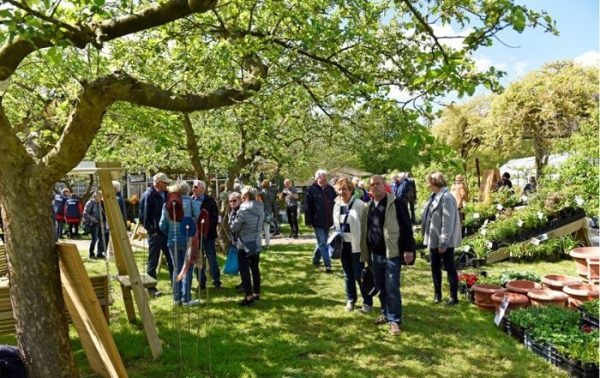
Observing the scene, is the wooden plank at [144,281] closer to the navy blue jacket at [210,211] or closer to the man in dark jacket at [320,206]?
the navy blue jacket at [210,211]

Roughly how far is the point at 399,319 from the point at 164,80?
205 inches

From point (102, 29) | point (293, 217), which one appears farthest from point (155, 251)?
point (293, 217)

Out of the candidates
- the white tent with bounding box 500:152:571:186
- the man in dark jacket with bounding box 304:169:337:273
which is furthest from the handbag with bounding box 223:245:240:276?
the white tent with bounding box 500:152:571:186

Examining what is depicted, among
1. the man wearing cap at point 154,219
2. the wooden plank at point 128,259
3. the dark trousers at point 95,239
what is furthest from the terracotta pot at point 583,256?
the dark trousers at point 95,239

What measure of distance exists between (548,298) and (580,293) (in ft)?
1.38

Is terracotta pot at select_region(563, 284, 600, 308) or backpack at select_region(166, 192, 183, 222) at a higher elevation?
backpack at select_region(166, 192, 183, 222)

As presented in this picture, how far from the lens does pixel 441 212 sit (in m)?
6.88

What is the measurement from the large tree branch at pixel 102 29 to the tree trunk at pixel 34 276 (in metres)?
0.97

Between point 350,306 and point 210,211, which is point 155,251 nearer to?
point 210,211

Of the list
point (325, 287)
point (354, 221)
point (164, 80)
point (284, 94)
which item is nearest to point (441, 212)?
point (354, 221)

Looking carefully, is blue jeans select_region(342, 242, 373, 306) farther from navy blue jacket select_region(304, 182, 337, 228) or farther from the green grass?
navy blue jacket select_region(304, 182, 337, 228)

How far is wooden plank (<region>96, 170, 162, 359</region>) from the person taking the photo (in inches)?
204

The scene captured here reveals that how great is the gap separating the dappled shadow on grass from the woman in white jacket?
0.25 meters

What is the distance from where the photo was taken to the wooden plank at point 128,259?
517 cm
